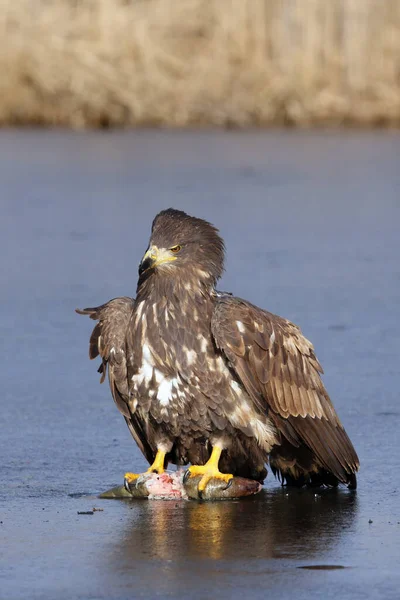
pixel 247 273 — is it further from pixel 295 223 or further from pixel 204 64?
pixel 204 64

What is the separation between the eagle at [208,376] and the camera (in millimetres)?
5766

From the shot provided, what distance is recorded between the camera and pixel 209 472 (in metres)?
5.83

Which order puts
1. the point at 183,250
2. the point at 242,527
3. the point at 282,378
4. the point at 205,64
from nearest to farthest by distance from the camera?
1. the point at 242,527
2. the point at 282,378
3. the point at 183,250
4. the point at 205,64

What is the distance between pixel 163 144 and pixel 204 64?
241 cm

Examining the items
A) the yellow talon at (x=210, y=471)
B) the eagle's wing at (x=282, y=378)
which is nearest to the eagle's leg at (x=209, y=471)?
the yellow talon at (x=210, y=471)

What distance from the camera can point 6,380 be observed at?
25.6 feet

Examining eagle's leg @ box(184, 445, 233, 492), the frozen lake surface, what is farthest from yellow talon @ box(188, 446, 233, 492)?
the frozen lake surface

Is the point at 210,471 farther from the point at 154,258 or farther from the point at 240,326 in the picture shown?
the point at 154,258

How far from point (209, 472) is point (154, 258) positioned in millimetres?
865

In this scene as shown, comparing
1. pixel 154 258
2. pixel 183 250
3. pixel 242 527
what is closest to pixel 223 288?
pixel 183 250

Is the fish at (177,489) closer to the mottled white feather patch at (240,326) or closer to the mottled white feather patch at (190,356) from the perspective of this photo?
the mottled white feather patch at (190,356)

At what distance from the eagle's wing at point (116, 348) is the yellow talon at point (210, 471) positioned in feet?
1.01

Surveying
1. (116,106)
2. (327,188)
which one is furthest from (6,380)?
(116,106)

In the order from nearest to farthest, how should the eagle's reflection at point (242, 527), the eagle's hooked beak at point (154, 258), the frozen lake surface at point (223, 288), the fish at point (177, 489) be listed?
the frozen lake surface at point (223, 288), the eagle's reflection at point (242, 527), the fish at point (177, 489), the eagle's hooked beak at point (154, 258)
